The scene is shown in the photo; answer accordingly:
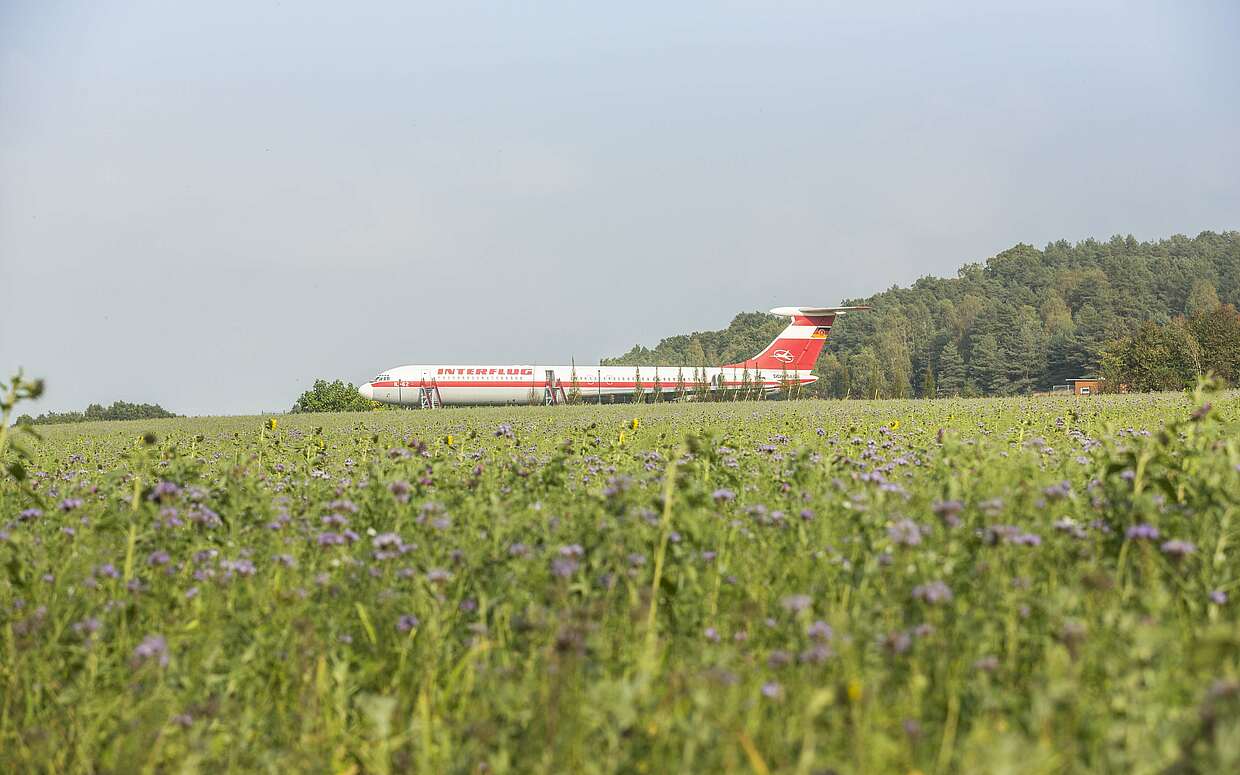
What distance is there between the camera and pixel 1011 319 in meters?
94.8

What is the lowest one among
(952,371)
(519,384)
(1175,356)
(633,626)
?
(633,626)

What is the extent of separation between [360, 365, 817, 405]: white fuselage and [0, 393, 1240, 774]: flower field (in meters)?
38.6

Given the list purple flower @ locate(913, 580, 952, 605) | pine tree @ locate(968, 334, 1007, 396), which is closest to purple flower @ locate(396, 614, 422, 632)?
purple flower @ locate(913, 580, 952, 605)

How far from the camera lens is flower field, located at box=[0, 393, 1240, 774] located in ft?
7.77

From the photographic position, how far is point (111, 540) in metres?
4.42

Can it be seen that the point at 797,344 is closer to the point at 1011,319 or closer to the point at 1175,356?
the point at 1175,356

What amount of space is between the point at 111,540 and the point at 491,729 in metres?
2.76

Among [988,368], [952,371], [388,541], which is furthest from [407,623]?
[952,371]

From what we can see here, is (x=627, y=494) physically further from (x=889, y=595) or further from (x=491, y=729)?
(x=491, y=729)

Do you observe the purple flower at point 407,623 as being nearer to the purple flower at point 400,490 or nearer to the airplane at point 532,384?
the purple flower at point 400,490

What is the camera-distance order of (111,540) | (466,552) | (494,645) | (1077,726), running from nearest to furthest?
(1077,726)
(494,645)
(466,552)
(111,540)

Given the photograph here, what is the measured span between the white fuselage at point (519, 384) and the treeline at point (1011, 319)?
24.2 metres

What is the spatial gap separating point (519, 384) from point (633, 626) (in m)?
45.6

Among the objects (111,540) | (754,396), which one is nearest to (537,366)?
(754,396)
